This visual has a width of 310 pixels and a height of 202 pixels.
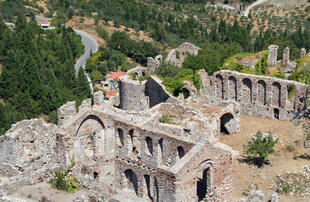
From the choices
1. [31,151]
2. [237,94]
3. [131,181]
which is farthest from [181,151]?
[237,94]

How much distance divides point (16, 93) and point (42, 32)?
25934 millimetres

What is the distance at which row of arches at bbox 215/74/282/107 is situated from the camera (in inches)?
1753

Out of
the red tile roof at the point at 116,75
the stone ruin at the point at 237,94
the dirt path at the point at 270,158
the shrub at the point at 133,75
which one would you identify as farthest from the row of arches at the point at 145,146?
the red tile roof at the point at 116,75

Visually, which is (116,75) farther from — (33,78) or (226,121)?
(226,121)

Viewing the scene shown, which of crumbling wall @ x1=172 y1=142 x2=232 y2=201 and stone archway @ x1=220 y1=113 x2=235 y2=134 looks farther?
stone archway @ x1=220 y1=113 x2=235 y2=134

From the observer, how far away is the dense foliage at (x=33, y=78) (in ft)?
227

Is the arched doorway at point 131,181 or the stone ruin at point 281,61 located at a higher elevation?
the stone ruin at point 281,61

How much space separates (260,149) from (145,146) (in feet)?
25.4

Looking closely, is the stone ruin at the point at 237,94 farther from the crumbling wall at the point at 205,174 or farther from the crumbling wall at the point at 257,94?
the crumbling wall at the point at 205,174

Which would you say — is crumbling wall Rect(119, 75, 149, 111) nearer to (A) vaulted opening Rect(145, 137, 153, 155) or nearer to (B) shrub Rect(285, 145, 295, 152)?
(A) vaulted opening Rect(145, 137, 153, 155)

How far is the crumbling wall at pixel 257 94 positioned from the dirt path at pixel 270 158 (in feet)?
2.95

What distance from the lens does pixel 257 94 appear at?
4547 cm

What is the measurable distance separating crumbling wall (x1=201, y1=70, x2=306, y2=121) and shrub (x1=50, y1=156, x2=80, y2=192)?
15.0 meters

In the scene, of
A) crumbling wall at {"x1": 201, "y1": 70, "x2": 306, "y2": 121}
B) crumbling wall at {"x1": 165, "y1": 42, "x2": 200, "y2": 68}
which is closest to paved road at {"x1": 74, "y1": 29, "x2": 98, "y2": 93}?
crumbling wall at {"x1": 165, "y1": 42, "x2": 200, "y2": 68}
